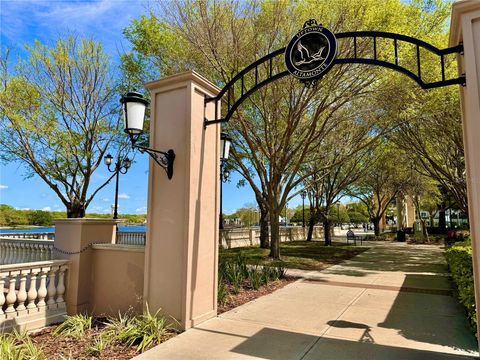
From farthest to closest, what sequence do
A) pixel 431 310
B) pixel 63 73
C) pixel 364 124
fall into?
pixel 63 73 → pixel 364 124 → pixel 431 310

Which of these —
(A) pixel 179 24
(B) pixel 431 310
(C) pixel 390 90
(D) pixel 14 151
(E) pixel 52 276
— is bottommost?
(B) pixel 431 310

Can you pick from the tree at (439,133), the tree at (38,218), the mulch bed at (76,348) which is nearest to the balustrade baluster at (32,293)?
the mulch bed at (76,348)

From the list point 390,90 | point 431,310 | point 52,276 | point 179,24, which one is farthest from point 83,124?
point 431,310

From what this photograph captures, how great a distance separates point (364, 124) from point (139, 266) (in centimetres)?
1193

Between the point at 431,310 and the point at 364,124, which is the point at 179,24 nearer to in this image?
the point at 364,124

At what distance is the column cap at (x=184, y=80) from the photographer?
521cm

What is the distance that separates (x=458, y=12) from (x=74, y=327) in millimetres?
6520

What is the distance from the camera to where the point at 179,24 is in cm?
986

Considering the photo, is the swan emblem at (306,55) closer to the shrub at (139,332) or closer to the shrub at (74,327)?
the shrub at (139,332)

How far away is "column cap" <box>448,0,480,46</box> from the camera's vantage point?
3660 mm

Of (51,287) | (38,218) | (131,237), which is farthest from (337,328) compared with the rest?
(38,218)

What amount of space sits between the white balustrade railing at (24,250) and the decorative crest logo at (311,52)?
273 inches

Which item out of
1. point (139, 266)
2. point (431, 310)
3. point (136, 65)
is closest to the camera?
point (139, 266)

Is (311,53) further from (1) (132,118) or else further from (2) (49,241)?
(2) (49,241)
